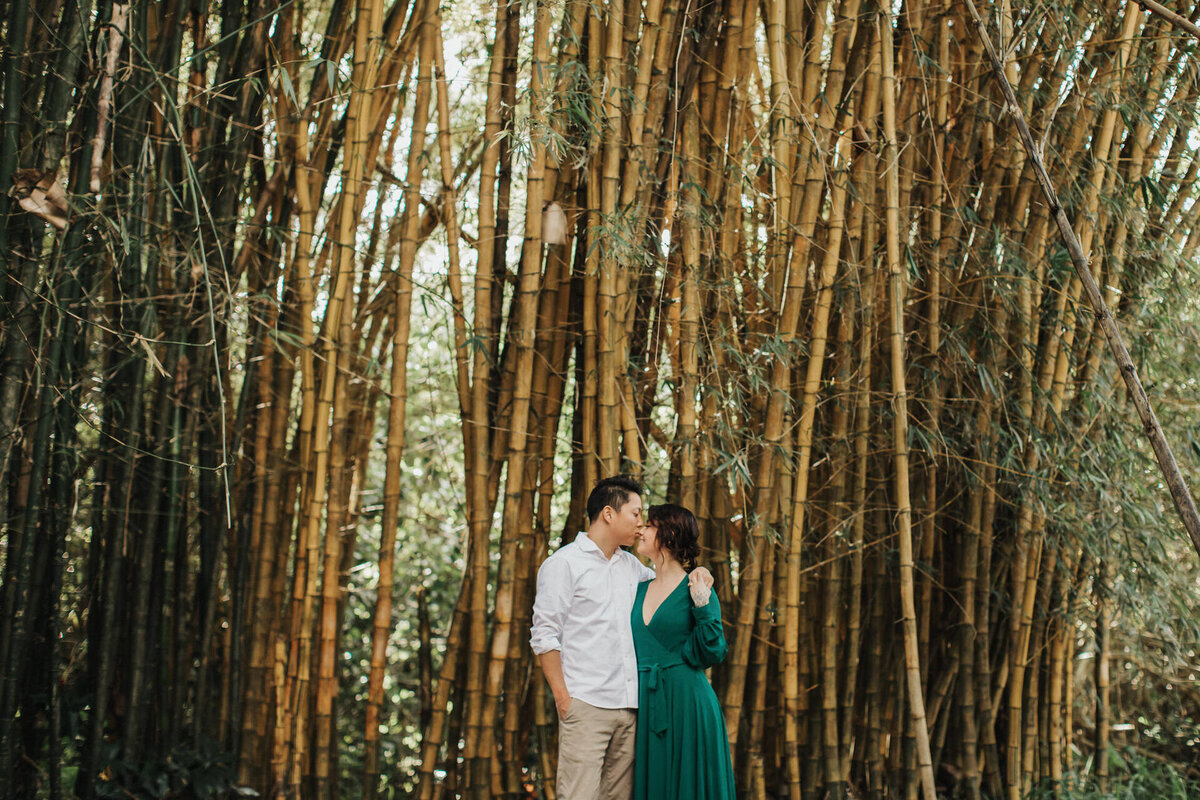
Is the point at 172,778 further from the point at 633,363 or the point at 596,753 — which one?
the point at 633,363

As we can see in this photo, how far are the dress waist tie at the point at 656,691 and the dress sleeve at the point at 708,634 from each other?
0.05m

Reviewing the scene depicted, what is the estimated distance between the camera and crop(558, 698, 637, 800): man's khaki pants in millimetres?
1804

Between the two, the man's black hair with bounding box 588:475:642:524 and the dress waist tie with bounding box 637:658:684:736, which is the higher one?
the man's black hair with bounding box 588:475:642:524

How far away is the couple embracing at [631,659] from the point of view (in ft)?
5.93

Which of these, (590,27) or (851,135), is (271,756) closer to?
(590,27)

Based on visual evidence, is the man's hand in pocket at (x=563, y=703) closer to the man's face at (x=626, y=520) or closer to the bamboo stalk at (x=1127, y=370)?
the man's face at (x=626, y=520)

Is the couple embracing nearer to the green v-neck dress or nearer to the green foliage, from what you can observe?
the green v-neck dress

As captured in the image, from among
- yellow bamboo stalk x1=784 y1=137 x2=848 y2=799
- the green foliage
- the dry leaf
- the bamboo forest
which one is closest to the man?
the bamboo forest

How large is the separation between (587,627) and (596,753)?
24cm

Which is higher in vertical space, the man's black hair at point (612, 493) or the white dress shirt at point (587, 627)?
the man's black hair at point (612, 493)

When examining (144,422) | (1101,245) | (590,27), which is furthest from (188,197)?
(1101,245)

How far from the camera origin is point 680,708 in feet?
5.99

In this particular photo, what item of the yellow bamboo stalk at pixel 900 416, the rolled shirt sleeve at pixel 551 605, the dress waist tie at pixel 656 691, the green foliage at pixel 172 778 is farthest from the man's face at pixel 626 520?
the green foliage at pixel 172 778

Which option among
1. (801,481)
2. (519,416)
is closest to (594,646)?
(519,416)
